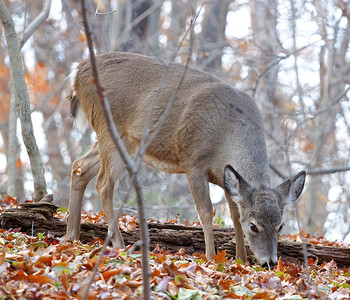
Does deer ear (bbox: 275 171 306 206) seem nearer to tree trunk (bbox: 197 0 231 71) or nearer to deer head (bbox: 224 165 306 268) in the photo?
deer head (bbox: 224 165 306 268)

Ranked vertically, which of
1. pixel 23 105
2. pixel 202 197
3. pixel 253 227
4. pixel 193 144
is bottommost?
pixel 253 227

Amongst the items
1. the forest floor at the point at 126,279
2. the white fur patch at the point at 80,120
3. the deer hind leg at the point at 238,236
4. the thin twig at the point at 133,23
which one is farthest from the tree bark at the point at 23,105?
the thin twig at the point at 133,23

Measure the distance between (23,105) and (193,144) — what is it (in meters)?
2.44

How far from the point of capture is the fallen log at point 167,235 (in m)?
6.44

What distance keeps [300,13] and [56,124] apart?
11.5 m

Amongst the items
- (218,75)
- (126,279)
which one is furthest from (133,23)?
(126,279)

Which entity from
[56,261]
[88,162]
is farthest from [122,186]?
[56,261]

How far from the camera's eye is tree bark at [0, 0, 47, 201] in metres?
7.32

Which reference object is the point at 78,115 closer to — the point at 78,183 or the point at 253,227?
the point at 78,183

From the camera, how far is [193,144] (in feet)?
22.6

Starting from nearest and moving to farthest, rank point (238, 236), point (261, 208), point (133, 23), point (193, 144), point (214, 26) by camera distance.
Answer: point (261, 208), point (238, 236), point (193, 144), point (133, 23), point (214, 26)

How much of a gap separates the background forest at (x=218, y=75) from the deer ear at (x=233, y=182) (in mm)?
4891

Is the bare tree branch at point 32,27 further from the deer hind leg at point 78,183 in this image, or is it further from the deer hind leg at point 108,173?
the deer hind leg at point 108,173

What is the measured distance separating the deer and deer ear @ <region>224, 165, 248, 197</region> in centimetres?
1
